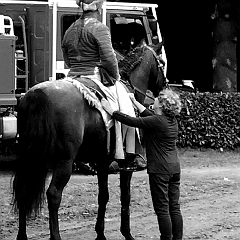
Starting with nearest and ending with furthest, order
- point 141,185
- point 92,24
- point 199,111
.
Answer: point 92,24, point 141,185, point 199,111

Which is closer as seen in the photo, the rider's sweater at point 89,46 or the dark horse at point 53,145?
the dark horse at point 53,145

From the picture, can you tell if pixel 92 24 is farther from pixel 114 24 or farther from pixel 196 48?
pixel 196 48

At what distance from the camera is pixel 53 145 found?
290 inches

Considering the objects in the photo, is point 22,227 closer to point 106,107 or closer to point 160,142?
point 106,107

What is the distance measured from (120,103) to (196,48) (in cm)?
1328

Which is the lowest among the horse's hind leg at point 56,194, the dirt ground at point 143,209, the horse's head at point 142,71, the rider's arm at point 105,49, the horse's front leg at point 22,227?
the dirt ground at point 143,209

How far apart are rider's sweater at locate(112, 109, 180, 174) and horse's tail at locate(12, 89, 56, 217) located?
0.94 m

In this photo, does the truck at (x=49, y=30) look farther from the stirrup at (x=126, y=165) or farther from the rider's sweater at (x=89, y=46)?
the stirrup at (x=126, y=165)

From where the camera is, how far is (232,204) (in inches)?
408

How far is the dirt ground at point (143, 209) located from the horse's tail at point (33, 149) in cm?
71

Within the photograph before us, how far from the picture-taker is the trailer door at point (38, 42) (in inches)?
554

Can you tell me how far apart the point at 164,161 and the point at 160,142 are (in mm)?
214

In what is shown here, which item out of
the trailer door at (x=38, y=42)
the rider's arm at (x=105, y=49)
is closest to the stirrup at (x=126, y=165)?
the rider's arm at (x=105, y=49)

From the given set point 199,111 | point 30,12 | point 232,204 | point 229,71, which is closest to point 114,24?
Answer: point 30,12
